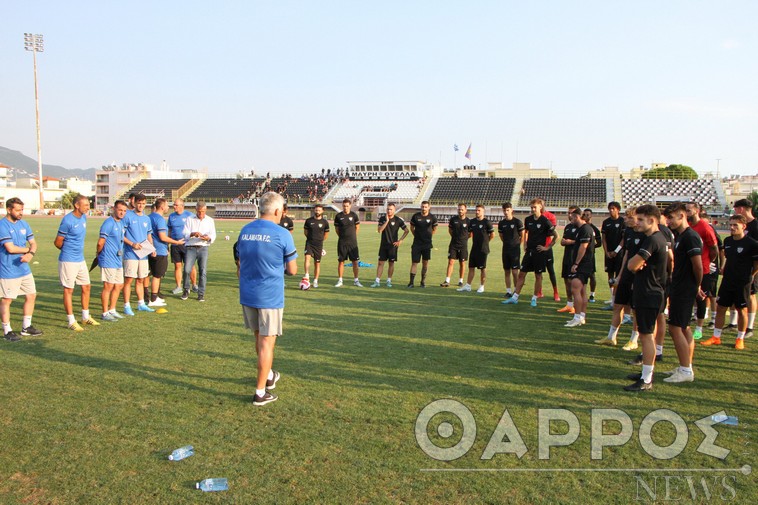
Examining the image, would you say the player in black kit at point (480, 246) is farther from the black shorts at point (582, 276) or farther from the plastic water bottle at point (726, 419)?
the plastic water bottle at point (726, 419)

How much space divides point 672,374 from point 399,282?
780 cm

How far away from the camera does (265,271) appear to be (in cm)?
483

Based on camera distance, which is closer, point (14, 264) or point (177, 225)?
point (14, 264)

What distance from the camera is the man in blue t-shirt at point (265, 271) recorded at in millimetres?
4797

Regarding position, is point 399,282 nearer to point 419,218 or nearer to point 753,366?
point 419,218

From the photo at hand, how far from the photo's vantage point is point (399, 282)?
42.5ft

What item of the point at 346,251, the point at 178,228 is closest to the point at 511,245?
the point at 346,251

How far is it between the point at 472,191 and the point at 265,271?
204 ft

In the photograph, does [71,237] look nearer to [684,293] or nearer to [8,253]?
[8,253]

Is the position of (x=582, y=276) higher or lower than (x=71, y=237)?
lower

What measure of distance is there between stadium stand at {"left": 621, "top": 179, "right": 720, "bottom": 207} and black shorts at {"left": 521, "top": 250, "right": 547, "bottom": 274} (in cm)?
5310

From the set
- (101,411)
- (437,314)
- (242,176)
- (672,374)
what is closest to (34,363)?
(101,411)

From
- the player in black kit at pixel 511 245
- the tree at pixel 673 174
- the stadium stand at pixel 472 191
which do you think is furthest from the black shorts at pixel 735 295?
the tree at pixel 673 174

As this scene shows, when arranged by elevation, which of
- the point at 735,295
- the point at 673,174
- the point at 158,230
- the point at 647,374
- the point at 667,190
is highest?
the point at 673,174
